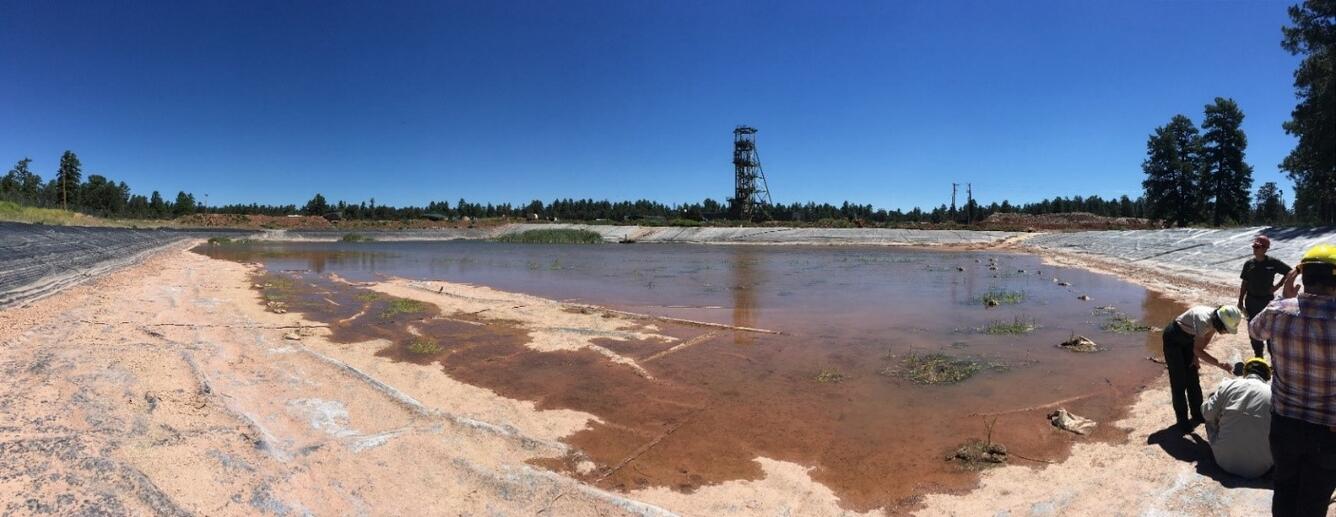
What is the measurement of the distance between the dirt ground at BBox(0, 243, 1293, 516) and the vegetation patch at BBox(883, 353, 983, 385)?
191 centimetres

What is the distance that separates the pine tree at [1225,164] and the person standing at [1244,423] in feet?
157

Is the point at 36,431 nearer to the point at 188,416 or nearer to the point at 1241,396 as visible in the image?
the point at 188,416

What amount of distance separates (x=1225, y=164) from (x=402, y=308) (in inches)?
1997

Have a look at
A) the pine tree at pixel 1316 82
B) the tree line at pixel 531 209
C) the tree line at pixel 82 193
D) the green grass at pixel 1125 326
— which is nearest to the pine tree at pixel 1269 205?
the tree line at pixel 531 209

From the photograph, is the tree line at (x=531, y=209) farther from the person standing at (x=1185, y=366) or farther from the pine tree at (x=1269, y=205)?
the person standing at (x=1185, y=366)

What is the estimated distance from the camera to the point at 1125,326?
433 inches

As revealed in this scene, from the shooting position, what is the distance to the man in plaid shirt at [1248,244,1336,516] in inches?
117

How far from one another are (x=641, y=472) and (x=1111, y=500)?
342 cm

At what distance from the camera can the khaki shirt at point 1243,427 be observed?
4.18 m

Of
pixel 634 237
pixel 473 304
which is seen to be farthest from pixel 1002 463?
pixel 634 237

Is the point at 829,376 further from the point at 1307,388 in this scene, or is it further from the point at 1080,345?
the point at 1307,388

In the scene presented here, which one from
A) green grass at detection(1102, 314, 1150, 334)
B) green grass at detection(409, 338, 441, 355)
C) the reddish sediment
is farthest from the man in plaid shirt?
green grass at detection(409, 338, 441, 355)

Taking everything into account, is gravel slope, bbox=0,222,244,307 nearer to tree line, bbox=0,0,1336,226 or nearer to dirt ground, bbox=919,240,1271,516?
dirt ground, bbox=919,240,1271,516

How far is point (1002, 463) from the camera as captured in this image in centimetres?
520
